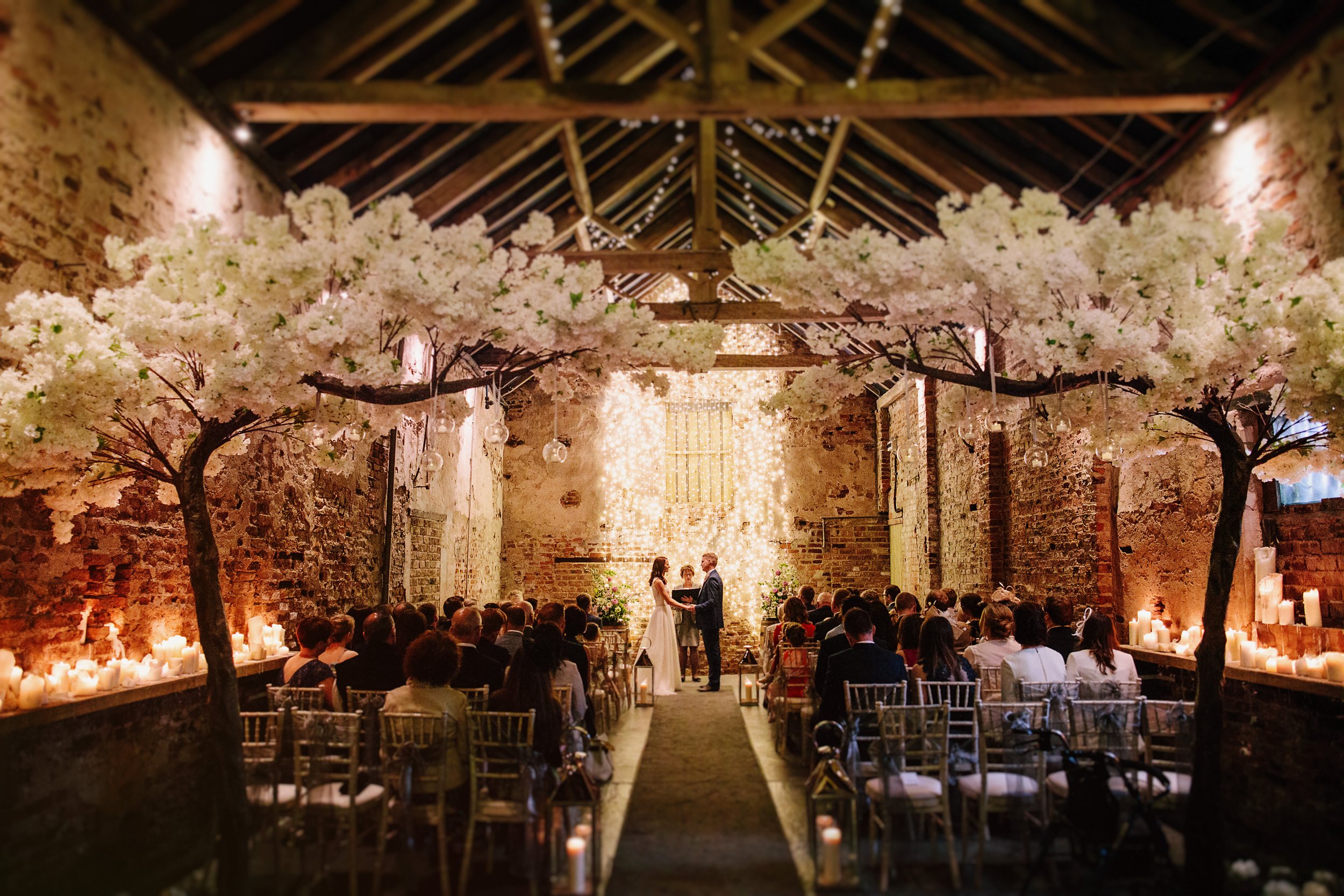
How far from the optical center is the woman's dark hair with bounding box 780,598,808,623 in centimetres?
755

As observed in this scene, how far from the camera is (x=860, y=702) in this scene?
15.5 ft

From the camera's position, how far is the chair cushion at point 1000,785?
158 inches

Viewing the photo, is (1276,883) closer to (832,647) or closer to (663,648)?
(832,647)

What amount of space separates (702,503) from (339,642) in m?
8.56

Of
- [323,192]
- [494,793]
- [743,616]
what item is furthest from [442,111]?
[743,616]

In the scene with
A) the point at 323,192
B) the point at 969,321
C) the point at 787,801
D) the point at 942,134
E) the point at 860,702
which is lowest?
the point at 787,801

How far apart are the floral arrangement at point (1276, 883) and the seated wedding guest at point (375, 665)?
398 cm

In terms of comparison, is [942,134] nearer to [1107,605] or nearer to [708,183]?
[708,183]

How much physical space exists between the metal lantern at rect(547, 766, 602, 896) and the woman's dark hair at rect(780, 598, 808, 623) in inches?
141

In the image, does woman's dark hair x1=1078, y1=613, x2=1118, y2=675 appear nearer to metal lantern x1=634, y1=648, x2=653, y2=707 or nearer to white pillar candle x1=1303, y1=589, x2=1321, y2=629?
white pillar candle x1=1303, y1=589, x2=1321, y2=629

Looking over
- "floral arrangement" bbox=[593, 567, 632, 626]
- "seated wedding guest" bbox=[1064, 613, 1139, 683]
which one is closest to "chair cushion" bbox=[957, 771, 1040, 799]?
"seated wedding guest" bbox=[1064, 613, 1139, 683]

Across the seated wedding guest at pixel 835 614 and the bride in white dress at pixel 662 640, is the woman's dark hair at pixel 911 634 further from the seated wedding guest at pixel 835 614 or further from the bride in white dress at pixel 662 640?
the bride in white dress at pixel 662 640

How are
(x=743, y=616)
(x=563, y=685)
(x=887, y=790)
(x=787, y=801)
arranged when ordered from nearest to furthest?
(x=887, y=790)
(x=563, y=685)
(x=787, y=801)
(x=743, y=616)

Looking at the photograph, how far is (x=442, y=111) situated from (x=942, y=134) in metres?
3.78
